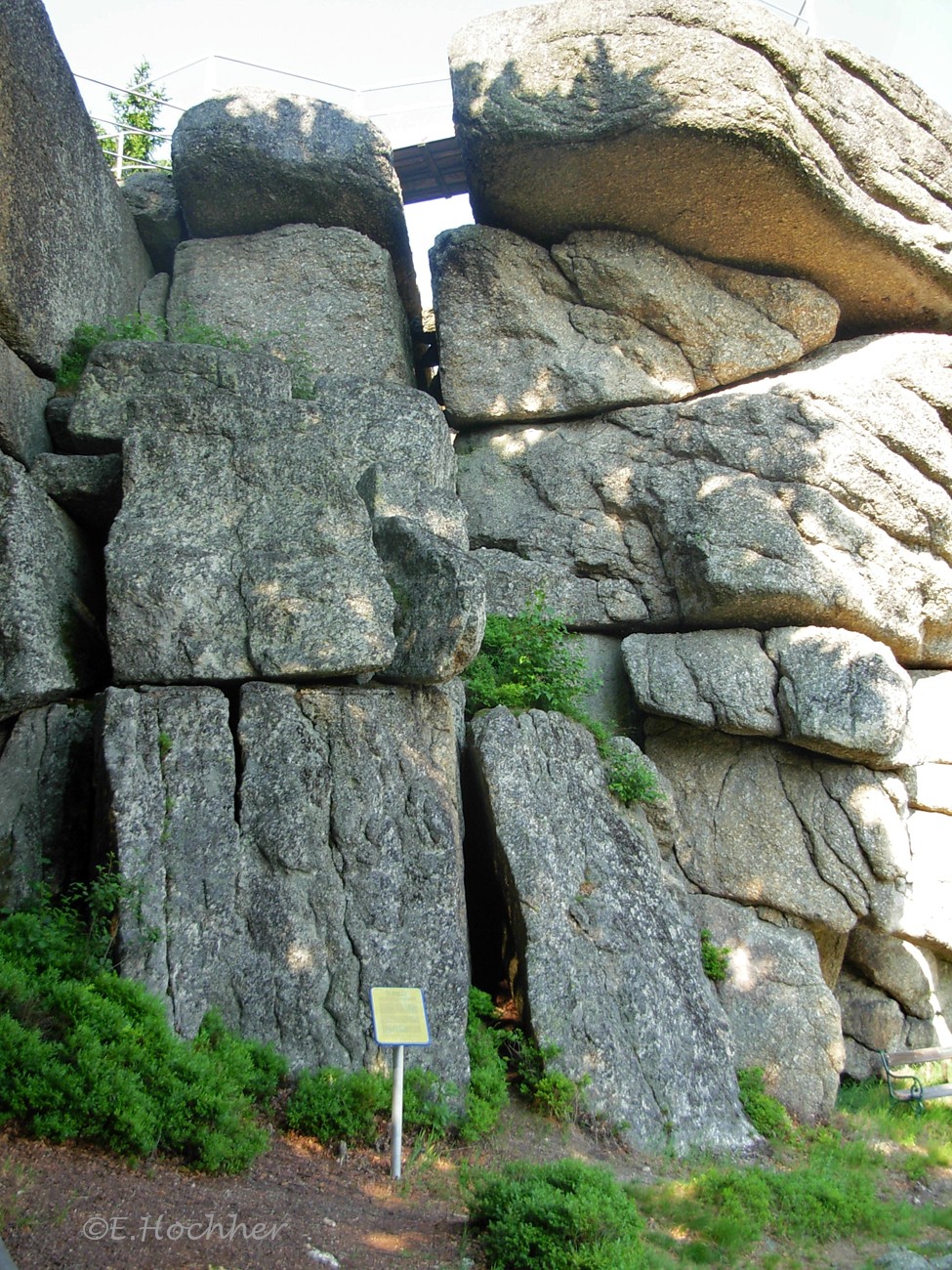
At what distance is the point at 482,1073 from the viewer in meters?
6.70

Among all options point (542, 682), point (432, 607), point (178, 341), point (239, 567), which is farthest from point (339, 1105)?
point (178, 341)

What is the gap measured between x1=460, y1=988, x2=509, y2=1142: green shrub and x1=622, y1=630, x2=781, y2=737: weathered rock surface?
3.48 m

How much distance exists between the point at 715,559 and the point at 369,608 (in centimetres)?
392

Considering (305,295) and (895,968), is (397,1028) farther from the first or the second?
(305,295)

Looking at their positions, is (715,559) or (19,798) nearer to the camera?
(19,798)

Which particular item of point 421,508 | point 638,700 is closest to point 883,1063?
point 638,700

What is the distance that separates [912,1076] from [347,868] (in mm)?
5579

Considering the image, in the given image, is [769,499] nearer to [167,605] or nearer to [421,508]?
[421,508]

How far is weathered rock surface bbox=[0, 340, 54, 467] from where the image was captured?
7738mm

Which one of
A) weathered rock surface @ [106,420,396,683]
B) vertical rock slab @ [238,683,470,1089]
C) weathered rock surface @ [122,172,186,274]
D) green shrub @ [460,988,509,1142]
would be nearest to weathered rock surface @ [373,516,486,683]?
weathered rock surface @ [106,420,396,683]

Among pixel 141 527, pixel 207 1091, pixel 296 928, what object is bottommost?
pixel 207 1091

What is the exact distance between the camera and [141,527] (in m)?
7.50

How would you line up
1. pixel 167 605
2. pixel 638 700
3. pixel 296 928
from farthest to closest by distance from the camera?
1. pixel 638 700
2. pixel 167 605
3. pixel 296 928

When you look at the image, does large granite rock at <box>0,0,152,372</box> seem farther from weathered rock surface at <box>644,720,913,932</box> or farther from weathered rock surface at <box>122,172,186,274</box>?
weathered rock surface at <box>644,720,913,932</box>
